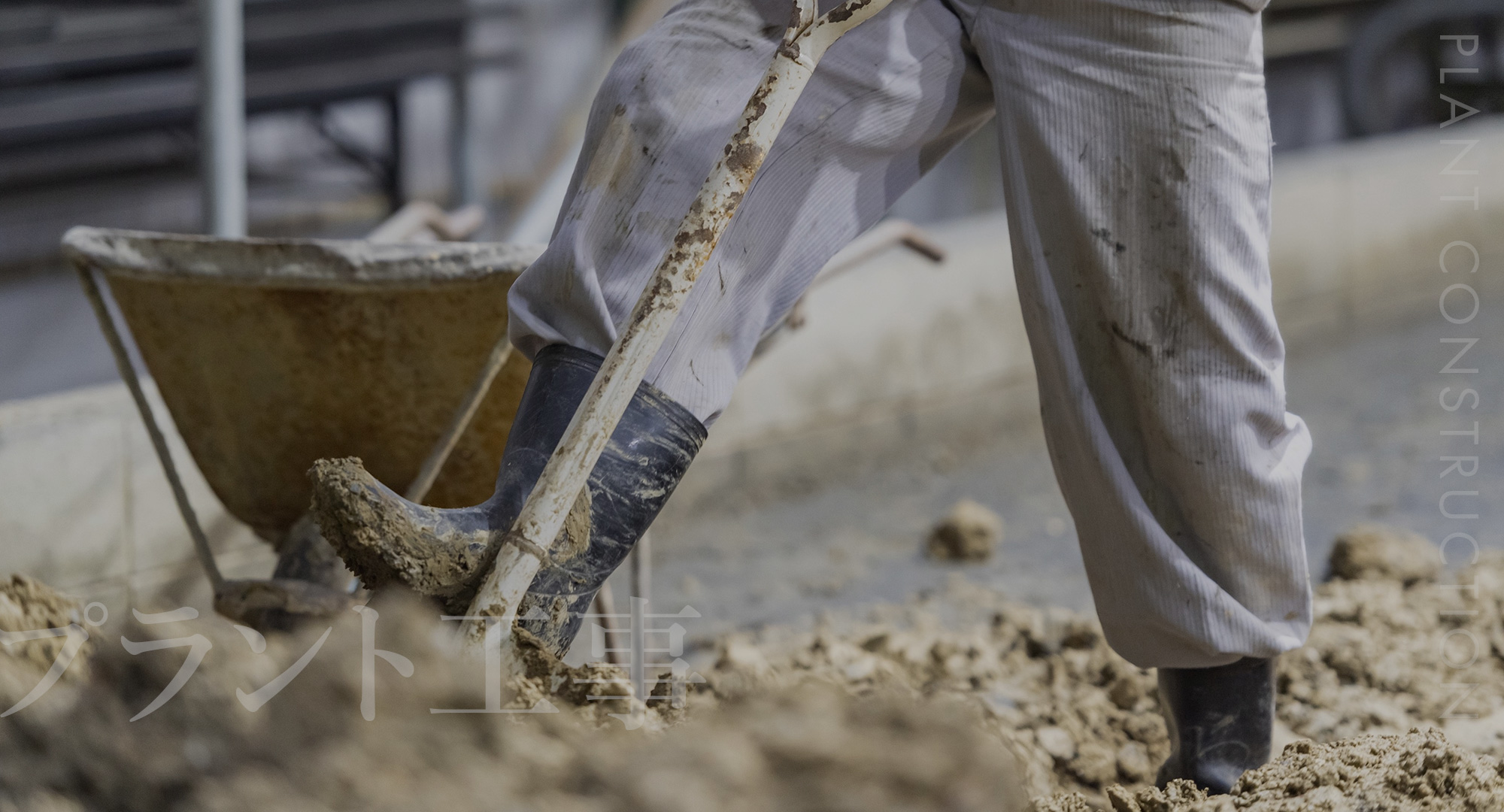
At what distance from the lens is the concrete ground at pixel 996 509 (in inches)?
117

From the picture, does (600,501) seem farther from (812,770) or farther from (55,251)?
(55,251)

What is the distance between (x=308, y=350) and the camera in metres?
1.79

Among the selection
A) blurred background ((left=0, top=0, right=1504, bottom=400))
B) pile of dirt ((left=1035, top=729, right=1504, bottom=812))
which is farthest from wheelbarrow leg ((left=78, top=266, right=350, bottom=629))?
blurred background ((left=0, top=0, right=1504, bottom=400))

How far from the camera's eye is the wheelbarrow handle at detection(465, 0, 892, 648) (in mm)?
1064

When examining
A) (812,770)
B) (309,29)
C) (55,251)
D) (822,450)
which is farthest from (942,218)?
(812,770)

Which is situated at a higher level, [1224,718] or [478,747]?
[478,747]

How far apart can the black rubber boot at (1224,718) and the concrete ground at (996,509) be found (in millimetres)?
1340

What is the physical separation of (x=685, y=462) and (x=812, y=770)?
52 centimetres

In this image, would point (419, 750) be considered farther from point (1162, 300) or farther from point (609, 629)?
point (609, 629)

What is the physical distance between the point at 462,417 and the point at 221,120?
114cm

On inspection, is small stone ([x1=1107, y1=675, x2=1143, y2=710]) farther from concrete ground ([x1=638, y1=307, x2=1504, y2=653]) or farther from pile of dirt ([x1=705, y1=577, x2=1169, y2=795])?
concrete ground ([x1=638, y1=307, x2=1504, y2=653])

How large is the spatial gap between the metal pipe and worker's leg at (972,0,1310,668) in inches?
66.1

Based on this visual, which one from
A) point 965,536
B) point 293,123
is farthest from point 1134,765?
point 293,123

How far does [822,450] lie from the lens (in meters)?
4.04
